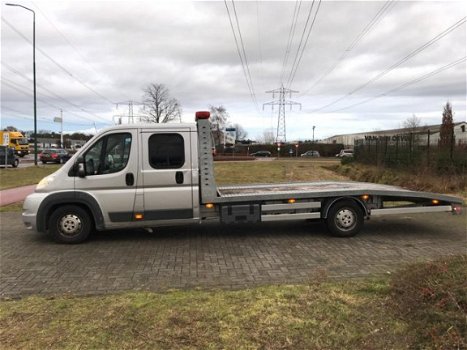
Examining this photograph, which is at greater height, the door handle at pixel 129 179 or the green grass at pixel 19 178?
the door handle at pixel 129 179

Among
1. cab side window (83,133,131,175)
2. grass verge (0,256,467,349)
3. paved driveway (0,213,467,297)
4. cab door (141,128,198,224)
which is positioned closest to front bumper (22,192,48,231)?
paved driveway (0,213,467,297)

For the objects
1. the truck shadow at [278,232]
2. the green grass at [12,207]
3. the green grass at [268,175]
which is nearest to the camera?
the truck shadow at [278,232]

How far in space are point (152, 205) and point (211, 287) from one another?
2735 mm

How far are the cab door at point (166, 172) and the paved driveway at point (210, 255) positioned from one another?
0.67m

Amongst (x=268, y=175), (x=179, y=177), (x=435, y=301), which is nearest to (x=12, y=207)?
(x=179, y=177)

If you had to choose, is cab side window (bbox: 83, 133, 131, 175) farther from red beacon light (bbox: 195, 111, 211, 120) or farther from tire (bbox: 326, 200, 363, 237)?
tire (bbox: 326, 200, 363, 237)

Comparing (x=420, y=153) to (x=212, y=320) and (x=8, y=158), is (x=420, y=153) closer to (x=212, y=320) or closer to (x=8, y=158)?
(x=212, y=320)

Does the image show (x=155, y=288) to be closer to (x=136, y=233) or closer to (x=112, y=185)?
(x=112, y=185)

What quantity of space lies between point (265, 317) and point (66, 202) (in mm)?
4753

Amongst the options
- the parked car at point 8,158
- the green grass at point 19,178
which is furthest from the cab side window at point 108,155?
the parked car at point 8,158

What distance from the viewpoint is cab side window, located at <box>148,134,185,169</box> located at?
7.54 m

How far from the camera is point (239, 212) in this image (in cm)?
782

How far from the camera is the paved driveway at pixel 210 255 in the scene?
5.52m

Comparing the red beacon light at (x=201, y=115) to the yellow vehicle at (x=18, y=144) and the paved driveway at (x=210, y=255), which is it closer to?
the paved driveway at (x=210, y=255)
